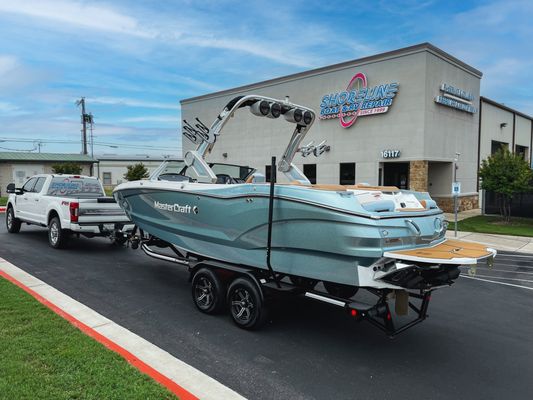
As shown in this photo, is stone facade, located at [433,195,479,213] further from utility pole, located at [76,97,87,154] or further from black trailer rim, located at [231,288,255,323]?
utility pole, located at [76,97,87,154]

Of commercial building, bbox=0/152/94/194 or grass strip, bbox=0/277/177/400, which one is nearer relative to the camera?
grass strip, bbox=0/277/177/400

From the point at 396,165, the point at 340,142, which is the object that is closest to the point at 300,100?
the point at 340,142

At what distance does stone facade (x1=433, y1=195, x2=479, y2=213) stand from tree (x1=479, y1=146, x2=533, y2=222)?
9.64 ft

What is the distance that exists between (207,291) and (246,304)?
0.79 metres

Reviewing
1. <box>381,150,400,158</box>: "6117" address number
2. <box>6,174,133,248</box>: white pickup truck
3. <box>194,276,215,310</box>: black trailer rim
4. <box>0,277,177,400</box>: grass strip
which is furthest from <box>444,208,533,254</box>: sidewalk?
<box>0,277,177,400</box>: grass strip

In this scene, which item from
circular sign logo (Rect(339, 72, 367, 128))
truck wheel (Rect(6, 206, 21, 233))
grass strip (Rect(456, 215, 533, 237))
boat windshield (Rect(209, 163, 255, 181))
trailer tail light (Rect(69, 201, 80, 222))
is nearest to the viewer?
boat windshield (Rect(209, 163, 255, 181))

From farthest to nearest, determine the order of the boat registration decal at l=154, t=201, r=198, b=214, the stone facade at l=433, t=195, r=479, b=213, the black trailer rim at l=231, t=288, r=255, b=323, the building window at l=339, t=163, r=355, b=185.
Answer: the building window at l=339, t=163, r=355, b=185
the stone facade at l=433, t=195, r=479, b=213
the boat registration decal at l=154, t=201, r=198, b=214
the black trailer rim at l=231, t=288, r=255, b=323

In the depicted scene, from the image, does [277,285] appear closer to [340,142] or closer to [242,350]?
[242,350]

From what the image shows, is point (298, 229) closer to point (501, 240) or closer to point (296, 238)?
Result: point (296, 238)

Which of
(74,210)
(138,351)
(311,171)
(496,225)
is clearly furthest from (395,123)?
(138,351)

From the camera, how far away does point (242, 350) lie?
4645 mm

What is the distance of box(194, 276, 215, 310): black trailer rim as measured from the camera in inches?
225

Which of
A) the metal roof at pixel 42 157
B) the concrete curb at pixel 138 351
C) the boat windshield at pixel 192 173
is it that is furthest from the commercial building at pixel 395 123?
the metal roof at pixel 42 157

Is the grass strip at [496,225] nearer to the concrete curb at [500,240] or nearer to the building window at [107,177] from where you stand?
the concrete curb at [500,240]
